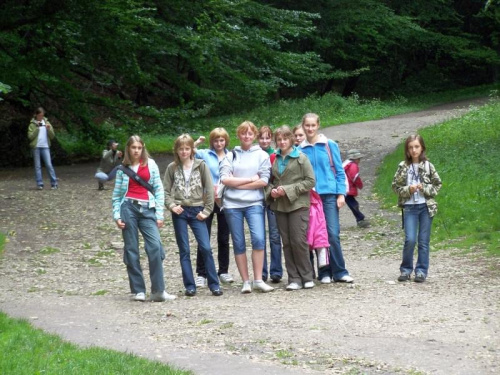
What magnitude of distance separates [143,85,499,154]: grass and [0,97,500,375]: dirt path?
16.1 meters

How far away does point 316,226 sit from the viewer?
1106 cm

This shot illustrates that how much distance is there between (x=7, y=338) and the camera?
8.30 meters

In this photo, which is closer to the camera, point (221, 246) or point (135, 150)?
point (135, 150)

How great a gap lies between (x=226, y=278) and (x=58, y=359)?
4.59 meters

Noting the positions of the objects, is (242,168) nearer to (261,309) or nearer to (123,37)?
(261,309)

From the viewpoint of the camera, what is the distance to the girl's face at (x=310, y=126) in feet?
36.0

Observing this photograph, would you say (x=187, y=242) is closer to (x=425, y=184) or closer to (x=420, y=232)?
(x=420, y=232)

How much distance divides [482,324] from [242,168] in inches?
136

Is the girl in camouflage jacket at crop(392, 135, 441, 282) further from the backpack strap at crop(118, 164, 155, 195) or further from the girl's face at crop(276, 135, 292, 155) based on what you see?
the backpack strap at crop(118, 164, 155, 195)

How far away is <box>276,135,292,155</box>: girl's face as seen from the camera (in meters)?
10.9

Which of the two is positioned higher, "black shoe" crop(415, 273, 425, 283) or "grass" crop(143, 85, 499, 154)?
"black shoe" crop(415, 273, 425, 283)

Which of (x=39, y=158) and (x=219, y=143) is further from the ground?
(x=219, y=143)

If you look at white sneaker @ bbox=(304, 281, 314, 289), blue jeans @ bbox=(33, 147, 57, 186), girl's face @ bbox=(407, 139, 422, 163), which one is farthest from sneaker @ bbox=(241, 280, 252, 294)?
blue jeans @ bbox=(33, 147, 57, 186)

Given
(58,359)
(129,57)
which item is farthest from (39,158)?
(58,359)
